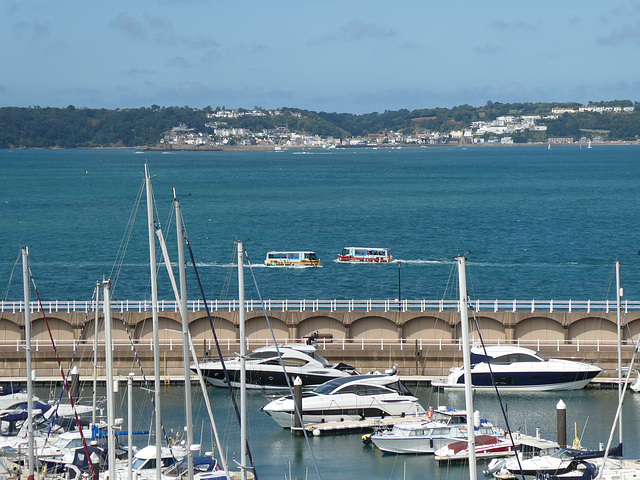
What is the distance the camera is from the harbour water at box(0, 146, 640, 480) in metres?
31.0

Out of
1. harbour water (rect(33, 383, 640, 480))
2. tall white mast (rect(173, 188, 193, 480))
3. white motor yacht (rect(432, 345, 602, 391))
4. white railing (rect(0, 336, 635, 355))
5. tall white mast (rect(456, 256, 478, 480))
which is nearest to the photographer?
tall white mast (rect(456, 256, 478, 480))

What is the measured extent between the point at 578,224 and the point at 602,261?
87.1 feet

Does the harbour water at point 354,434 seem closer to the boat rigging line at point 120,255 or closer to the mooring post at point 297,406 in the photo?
the mooring post at point 297,406

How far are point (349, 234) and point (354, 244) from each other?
7366mm

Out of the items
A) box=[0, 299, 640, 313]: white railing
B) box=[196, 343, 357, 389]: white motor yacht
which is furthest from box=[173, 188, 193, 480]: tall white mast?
box=[196, 343, 357, 389]: white motor yacht

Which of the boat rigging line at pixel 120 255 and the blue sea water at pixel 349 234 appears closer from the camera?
the boat rigging line at pixel 120 255

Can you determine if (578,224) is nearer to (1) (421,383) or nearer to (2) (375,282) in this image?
(2) (375,282)

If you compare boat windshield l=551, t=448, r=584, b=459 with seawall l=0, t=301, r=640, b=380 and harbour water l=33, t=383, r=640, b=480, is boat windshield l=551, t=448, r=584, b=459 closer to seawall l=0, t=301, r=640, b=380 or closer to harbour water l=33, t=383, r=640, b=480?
harbour water l=33, t=383, r=640, b=480

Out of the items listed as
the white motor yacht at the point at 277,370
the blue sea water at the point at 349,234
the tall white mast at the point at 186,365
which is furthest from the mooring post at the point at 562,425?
the blue sea water at the point at 349,234

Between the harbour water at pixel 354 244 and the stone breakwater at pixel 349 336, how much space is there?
6.14 ft

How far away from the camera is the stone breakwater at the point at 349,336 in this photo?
1441 inches

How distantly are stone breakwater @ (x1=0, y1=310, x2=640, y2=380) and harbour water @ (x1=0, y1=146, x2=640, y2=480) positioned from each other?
6.14 ft

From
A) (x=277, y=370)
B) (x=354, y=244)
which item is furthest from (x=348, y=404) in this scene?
(x=354, y=244)

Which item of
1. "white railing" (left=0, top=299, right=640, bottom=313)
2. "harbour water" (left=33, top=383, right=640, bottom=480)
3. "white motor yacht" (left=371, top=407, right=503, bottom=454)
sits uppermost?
"white railing" (left=0, top=299, right=640, bottom=313)
